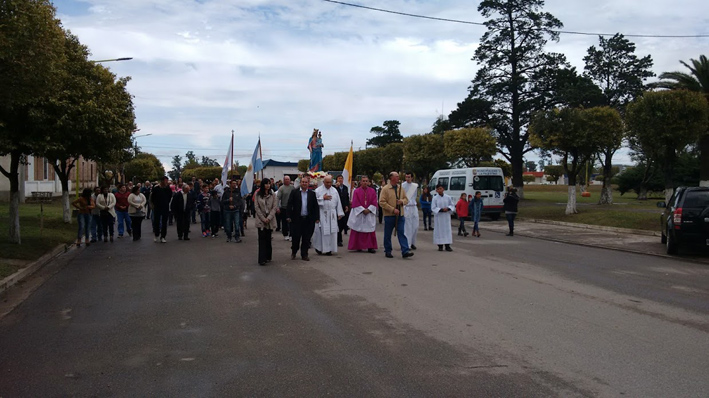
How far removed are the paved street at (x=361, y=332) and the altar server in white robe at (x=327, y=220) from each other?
1827mm

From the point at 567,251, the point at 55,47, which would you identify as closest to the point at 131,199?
the point at 55,47

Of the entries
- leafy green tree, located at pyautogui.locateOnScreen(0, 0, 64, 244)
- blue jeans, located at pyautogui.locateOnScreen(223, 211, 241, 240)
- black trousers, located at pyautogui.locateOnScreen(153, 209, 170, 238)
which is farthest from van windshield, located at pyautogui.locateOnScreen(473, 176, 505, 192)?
leafy green tree, located at pyautogui.locateOnScreen(0, 0, 64, 244)

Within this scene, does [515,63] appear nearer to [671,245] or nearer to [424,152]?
[424,152]

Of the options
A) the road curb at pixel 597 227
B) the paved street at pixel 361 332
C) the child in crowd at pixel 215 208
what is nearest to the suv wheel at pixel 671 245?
the paved street at pixel 361 332

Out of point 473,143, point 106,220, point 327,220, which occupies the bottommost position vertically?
point 106,220

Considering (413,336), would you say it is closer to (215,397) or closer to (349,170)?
(215,397)

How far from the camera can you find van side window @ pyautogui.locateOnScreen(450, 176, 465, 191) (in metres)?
27.7

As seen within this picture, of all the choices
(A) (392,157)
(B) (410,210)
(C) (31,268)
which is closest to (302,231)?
(B) (410,210)

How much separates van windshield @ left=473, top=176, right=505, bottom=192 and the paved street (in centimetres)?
1536

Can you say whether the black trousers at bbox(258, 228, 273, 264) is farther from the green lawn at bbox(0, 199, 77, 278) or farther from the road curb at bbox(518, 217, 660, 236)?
the road curb at bbox(518, 217, 660, 236)

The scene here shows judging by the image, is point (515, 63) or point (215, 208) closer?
point (215, 208)

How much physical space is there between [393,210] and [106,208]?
357 inches

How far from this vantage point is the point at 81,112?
16422mm

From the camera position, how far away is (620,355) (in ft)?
18.9
